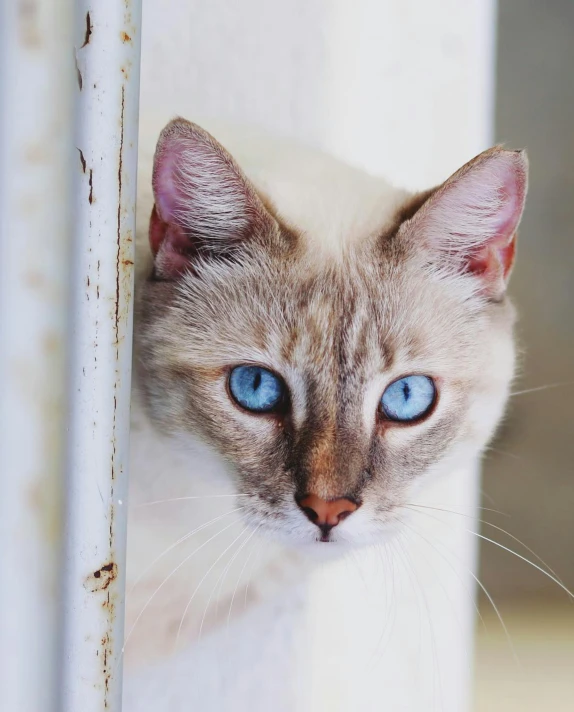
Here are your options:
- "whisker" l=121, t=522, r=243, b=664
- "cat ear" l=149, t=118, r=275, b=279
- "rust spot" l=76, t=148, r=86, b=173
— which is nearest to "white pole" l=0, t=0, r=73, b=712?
"rust spot" l=76, t=148, r=86, b=173

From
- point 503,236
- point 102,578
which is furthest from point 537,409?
point 102,578

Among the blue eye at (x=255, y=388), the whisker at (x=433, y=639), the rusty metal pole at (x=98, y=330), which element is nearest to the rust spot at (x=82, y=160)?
the rusty metal pole at (x=98, y=330)

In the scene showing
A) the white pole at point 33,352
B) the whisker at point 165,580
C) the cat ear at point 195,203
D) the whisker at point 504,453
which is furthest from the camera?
the whisker at point 504,453

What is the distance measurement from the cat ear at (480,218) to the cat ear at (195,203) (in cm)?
16

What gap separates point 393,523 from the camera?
0.72 metres

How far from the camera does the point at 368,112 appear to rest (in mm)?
846

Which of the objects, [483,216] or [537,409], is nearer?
[483,216]

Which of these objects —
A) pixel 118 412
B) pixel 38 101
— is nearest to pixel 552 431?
pixel 118 412

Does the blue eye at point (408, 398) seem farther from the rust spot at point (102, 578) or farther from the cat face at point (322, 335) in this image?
the rust spot at point (102, 578)

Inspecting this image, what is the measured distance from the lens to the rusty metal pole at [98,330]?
517 millimetres

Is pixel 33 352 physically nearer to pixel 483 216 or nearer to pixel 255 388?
pixel 255 388

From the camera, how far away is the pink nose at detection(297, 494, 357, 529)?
66cm

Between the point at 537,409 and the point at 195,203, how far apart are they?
23.8 inches

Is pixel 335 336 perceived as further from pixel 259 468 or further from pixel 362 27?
pixel 362 27
